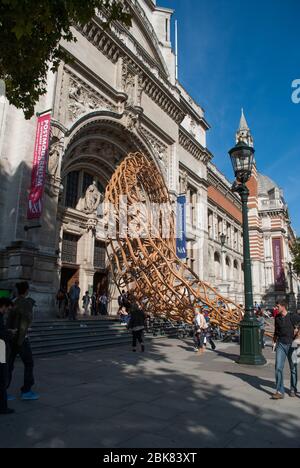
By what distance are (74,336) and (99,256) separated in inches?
377

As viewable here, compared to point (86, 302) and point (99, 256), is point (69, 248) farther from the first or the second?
point (86, 302)

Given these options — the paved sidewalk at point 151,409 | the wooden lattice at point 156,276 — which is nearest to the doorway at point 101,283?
the wooden lattice at point 156,276

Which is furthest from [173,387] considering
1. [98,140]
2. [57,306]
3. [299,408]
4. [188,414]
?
[98,140]

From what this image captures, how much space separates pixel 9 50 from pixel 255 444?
7.17 meters

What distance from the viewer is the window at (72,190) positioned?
1928cm

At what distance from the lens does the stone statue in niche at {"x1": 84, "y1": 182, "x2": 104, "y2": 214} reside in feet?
65.2

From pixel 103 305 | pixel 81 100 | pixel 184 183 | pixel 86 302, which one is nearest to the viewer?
pixel 81 100

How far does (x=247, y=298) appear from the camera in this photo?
30.7 feet

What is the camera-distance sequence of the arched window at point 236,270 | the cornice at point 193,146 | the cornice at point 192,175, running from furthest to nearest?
1. the arched window at point 236,270
2. the cornice at point 193,146
3. the cornice at point 192,175

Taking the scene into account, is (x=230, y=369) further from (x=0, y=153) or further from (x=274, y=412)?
(x=0, y=153)

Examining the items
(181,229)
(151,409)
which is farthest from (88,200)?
(151,409)

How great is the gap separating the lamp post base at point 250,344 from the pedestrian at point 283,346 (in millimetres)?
2797

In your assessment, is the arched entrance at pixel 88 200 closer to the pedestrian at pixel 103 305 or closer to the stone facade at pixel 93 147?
the stone facade at pixel 93 147

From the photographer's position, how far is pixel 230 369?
840 centimetres
